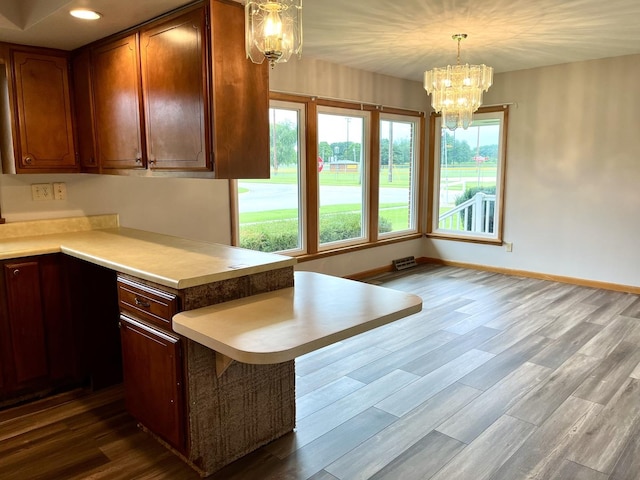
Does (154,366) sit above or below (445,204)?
below

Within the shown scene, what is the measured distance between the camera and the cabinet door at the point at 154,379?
6.89ft

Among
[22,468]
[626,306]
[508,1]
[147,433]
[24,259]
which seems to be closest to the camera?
[22,468]

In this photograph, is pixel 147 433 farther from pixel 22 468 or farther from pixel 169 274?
pixel 169 274

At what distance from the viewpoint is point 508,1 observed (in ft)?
10.4

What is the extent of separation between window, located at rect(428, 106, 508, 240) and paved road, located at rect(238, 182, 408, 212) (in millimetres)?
1472

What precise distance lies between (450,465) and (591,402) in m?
1.17

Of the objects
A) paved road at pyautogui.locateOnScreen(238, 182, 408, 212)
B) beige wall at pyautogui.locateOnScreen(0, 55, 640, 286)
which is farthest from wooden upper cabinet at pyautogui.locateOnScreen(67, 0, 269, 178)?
paved road at pyautogui.locateOnScreen(238, 182, 408, 212)

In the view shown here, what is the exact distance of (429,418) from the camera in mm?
2625

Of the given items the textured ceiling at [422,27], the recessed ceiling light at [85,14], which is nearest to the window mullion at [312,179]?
the textured ceiling at [422,27]

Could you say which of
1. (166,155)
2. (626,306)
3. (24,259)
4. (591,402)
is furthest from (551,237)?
(24,259)

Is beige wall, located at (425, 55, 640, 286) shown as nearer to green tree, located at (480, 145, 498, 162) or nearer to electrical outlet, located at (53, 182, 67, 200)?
green tree, located at (480, 145, 498, 162)

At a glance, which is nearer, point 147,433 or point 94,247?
point 147,433

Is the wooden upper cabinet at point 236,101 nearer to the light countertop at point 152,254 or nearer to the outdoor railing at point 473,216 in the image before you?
the light countertop at point 152,254

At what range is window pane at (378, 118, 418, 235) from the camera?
241 inches
